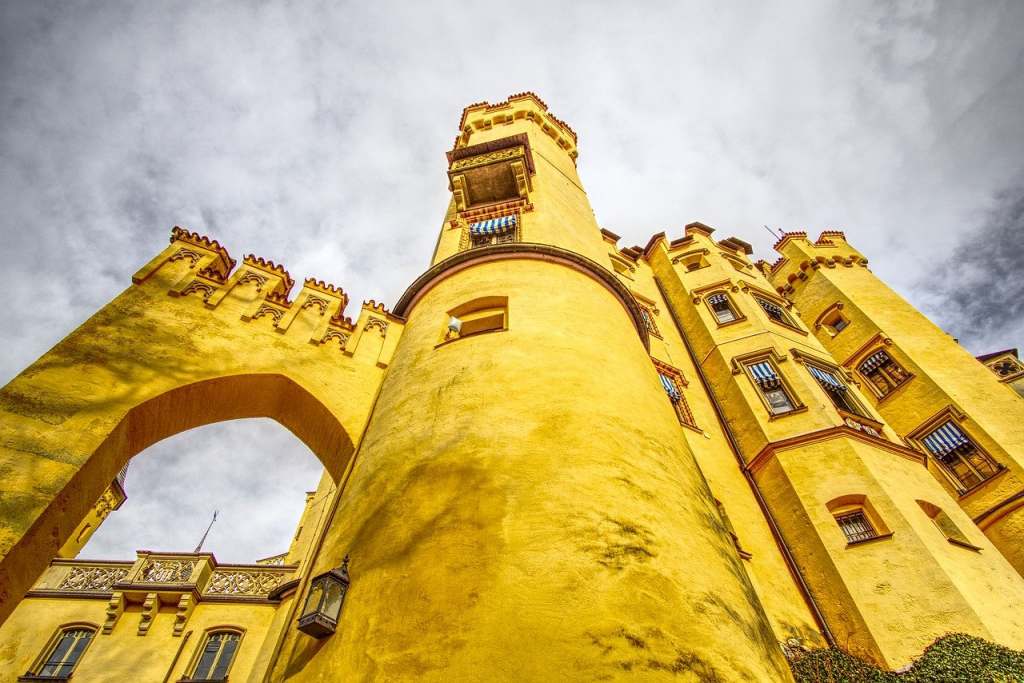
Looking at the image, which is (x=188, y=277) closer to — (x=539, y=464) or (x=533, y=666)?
(x=539, y=464)

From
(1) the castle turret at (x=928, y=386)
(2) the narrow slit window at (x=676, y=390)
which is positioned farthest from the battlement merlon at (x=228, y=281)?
(1) the castle turret at (x=928, y=386)

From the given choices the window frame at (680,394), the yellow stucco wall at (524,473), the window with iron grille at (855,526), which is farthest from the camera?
the window frame at (680,394)

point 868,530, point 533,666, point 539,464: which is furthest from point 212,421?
point 868,530

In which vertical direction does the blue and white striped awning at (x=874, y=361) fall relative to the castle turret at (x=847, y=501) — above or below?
above

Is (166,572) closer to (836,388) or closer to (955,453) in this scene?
(836,388)

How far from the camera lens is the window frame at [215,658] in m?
15.9

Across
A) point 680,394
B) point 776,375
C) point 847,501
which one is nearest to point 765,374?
point 776,375

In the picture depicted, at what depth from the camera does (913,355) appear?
17578 millimetres

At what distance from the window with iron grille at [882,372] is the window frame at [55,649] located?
26242 millimetres

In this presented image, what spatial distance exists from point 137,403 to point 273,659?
3.72 metres

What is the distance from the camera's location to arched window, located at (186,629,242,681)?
1614cm

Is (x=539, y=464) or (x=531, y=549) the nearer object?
(x=531, y=549)

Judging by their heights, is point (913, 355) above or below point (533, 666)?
above

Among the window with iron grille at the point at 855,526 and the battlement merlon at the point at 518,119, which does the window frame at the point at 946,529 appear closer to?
the window with iron grille at the point at 855,526
